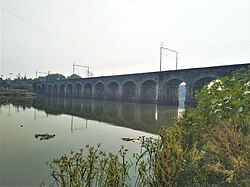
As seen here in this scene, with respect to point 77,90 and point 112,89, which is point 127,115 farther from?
point 77,90

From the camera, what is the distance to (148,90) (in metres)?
38.0

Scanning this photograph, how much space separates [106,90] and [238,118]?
138 feet

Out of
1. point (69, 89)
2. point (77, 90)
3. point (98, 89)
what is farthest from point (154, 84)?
point (69, 89)


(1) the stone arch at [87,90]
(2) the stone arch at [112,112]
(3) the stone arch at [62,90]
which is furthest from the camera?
(3) the stone arch at [62,90]

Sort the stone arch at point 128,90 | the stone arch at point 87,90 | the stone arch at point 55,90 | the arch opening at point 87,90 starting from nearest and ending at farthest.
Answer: the stone arch at point 128,90 → the stone arch at point 87,90 → the arch opening at point 87,90 → the stone arch at point 55,90

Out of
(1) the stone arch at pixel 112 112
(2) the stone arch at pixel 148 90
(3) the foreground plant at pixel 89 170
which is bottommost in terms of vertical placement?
(1) the stone arch at pixel 112 112

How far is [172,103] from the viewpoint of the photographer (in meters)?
33.1

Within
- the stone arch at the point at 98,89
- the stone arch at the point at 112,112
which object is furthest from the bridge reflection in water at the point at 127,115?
the stone arch at the point at 98,89

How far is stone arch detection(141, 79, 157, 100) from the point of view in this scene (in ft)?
120

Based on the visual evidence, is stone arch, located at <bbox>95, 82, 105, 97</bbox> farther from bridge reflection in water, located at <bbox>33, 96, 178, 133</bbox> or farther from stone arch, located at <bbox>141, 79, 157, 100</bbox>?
bridge reflection in water, located at <bbox>33, 96, 178, 133</bbox>

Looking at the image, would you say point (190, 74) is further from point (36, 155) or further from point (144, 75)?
point (36, 155)

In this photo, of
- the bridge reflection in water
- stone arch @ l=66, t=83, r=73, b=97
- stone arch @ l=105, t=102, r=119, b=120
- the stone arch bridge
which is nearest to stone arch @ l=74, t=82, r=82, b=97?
the stone arch bridge

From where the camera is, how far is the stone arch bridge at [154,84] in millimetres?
26416

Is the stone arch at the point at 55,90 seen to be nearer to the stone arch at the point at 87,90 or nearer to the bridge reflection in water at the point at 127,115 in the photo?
the stone arch at the point at 87,90
